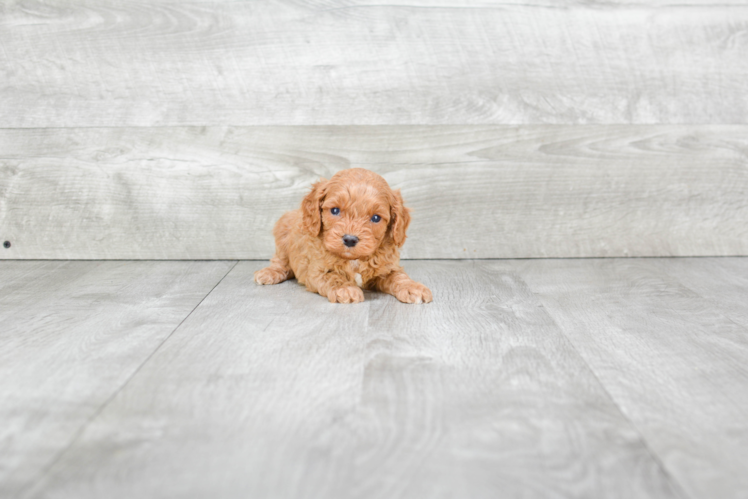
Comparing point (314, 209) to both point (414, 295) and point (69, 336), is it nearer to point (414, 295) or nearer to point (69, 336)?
point (414, 295)

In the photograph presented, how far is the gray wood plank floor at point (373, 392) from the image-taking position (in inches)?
32.3

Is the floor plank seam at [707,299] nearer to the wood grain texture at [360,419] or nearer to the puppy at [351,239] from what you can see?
the wood grain texture at [360,419]

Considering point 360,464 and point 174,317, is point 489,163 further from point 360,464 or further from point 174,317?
point 360,464

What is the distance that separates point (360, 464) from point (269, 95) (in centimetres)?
149

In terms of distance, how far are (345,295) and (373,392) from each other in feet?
1.79

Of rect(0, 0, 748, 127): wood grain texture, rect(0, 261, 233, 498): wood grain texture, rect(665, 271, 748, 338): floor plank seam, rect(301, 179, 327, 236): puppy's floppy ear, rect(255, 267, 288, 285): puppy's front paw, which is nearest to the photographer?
rect(0, 261, 233, 498): wood grain texture

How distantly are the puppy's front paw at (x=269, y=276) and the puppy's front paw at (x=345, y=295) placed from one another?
27cm

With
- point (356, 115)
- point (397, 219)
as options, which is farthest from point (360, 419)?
point (356, 115)

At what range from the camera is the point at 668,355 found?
1244mm

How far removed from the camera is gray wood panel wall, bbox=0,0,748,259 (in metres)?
2.04

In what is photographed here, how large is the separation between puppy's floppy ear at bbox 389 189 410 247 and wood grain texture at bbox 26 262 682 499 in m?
0.23

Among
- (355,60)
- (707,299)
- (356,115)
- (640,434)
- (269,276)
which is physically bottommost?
(269,276)

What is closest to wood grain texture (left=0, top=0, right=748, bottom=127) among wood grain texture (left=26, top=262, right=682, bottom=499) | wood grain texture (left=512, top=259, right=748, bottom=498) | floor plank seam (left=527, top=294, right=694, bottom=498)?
wood grain texture (left=512, top=259, right=748, bottom=498)

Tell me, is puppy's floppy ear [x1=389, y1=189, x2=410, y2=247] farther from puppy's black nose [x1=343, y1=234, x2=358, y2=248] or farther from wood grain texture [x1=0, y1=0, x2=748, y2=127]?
wood grain texture [x1=0, y1=0, x2=748, y2=127]
